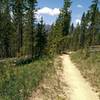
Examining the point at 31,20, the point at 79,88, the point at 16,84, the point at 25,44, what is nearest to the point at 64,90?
the point at 79,88

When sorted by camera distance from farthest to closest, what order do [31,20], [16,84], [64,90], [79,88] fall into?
1. [31,20]
2. [79,88]
3. [64,90]
4. [16,84]

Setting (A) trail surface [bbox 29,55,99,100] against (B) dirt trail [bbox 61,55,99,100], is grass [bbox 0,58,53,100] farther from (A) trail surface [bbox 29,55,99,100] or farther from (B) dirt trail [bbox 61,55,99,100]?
(B) dirt trail [bbox 61,55,99,100]

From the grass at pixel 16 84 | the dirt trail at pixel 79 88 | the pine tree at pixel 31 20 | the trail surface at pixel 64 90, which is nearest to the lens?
the grass at pixel 16 84

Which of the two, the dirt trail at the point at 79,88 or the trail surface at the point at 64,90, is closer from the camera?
the trail surface at the point at 64,90

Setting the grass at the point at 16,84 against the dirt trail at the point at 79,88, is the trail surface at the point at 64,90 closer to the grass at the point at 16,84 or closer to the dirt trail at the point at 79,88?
the dirt trail at the point at 79,88

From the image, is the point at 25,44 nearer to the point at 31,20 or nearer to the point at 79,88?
the point at 31,20

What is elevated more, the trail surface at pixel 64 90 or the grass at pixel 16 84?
the grass at pixel 16 84

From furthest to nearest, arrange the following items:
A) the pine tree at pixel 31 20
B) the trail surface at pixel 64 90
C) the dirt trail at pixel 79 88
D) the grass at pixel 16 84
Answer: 1. the pine tree at pixel 31 20
2. the dirt trail at pixel 79 88
3. the trail surface at pixel 64 90
4. the grass at pixel 16 84

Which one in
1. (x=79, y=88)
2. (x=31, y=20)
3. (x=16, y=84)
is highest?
(x=31, y=20)

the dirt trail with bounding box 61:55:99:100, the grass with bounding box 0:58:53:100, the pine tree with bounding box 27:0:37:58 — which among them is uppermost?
the pine tree with bounding box 27:0:37:58

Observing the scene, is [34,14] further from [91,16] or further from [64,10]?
[91,16]

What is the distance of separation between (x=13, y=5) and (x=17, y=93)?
102 ft

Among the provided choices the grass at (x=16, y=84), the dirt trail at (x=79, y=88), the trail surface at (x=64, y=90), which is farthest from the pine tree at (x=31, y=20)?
the grass at (x=16, y=84)

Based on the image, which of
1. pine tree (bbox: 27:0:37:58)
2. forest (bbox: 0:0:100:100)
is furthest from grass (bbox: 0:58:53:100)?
pine tree (bbox: 27:0:37:58)
